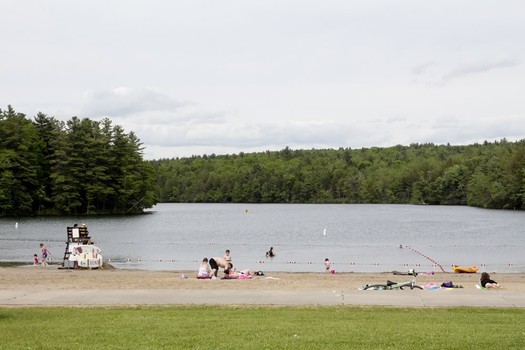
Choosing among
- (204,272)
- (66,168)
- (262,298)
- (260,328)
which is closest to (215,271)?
(204,272)

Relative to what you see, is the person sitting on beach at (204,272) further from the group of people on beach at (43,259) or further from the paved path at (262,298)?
the group of people on beach at (43,259)

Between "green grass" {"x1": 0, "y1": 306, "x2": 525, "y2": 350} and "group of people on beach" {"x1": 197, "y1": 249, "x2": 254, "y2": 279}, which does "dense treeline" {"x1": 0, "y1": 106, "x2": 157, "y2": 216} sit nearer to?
"group of people on beach" {"x1": 197, "y1": 249, "x2": 254, "y2": 279}

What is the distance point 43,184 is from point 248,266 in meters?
87.7

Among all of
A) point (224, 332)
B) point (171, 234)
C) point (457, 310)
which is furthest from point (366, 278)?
point (171, 234)

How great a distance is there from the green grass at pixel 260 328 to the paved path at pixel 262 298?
130cm

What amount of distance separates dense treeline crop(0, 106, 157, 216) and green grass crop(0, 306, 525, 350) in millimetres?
102582

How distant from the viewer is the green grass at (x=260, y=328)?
41.4 ft

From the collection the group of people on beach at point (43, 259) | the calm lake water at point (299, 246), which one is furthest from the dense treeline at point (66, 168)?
the group of people on beach at point (43, 259)

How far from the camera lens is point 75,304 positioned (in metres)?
19.7

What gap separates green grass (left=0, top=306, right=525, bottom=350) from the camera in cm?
1261

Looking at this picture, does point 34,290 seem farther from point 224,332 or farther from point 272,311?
point 224,332

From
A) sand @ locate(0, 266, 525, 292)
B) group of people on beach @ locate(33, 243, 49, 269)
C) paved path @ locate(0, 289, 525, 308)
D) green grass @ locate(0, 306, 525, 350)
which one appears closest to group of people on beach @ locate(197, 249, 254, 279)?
sand @ locate(0, 266, 525, 292)

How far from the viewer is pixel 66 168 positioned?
124250 millimetres

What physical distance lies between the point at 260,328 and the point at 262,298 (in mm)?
6428
